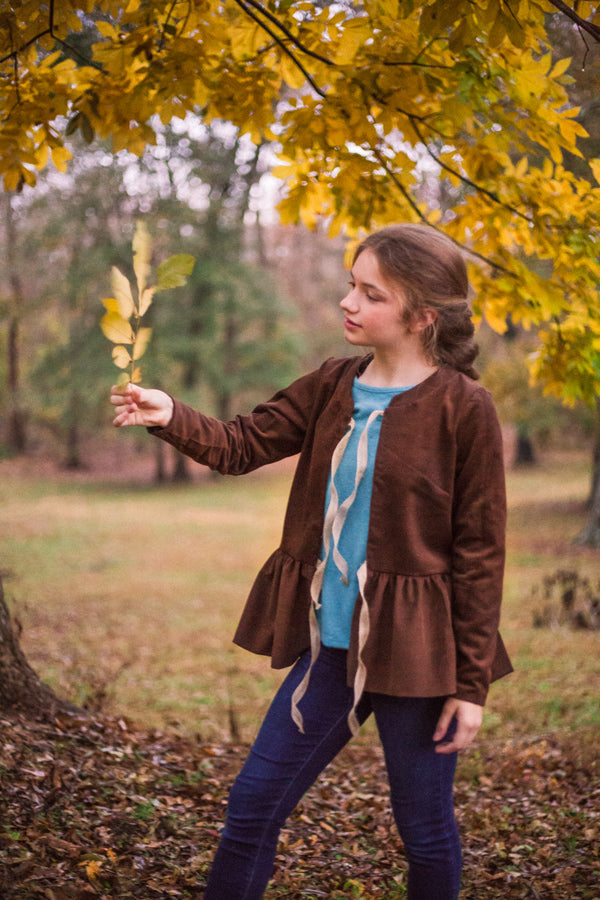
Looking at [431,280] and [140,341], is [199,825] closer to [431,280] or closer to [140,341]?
[140,341]

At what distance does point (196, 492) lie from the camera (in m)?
22.3

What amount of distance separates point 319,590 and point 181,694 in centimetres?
444

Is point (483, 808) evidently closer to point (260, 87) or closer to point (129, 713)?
point (129, 713)

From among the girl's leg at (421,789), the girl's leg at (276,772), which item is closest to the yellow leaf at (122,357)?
the girl's leg at (276,772)

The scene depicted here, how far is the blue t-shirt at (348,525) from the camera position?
1.94 meters

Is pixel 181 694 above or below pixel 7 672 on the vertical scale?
below

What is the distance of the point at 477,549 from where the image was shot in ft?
6.17

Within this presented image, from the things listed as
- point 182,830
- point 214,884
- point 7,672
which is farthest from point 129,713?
point 214,884

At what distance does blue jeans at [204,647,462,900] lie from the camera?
73.4 inches

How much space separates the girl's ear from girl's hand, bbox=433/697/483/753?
923 millimetres

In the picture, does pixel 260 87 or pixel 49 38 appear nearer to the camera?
pixel 49 38

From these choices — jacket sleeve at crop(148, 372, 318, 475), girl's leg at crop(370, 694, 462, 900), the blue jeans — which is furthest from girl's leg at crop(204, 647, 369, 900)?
jacket sleeve at crop(148, 372, 318, 475)

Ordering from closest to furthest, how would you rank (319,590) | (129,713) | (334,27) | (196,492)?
1. (319,590)
2. (334,27)
3. (129,713)
4. (196,492)

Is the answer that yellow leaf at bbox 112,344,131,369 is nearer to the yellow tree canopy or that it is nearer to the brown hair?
the brown hair
